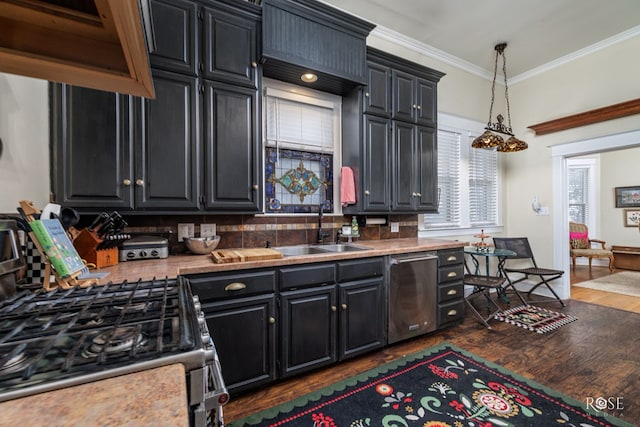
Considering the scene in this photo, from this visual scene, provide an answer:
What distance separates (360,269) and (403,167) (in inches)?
52.6

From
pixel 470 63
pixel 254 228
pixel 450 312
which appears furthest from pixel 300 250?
pixel 470 63

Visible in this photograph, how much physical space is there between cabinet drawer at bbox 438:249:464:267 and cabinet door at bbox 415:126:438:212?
559 millimetres

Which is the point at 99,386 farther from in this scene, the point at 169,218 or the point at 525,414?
the point at 525,414

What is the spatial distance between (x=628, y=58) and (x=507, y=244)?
8.66 ft

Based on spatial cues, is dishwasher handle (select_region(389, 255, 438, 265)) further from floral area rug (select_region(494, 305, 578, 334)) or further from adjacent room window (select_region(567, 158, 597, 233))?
adjacent room window (select_region(567, 158, 597, 233))

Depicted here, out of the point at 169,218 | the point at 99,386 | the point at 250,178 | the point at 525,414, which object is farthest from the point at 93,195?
the point at 525,414

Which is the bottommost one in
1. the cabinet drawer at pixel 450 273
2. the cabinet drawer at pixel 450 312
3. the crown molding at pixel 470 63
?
the cabinet drawer at pixel 450 312

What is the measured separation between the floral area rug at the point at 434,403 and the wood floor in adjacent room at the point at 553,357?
0.37 feet

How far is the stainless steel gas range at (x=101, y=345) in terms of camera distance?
53 centimetres

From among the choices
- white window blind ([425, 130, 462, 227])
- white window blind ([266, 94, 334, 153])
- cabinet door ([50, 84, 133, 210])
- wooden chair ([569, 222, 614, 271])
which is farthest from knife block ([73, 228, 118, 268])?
wooden chair ([569, 222, 614, 271])

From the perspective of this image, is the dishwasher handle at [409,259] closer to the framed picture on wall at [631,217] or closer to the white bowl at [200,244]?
the white bowl at [200,244]

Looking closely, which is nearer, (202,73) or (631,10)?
(202,73)

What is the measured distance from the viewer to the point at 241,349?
1812 mm

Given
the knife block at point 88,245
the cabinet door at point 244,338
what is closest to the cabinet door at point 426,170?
the cabinet door at point 244,338
